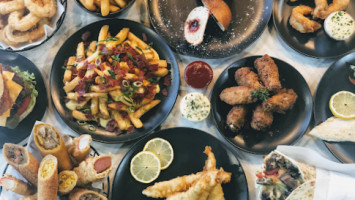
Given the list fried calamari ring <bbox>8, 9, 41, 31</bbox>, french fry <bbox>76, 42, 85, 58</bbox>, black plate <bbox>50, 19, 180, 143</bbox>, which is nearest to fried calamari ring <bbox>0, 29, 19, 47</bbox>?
fried calamari ring <bbox>8, 9, 41, 31</bbox>

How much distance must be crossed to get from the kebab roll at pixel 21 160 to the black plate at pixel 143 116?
666 millimetres

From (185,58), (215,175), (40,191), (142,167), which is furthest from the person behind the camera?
(185,58)

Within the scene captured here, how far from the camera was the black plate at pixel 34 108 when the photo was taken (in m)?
2.88

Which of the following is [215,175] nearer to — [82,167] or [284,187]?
[284,187]

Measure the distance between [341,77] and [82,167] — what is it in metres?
2.47

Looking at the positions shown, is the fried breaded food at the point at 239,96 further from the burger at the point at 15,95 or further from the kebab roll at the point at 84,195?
the burger at the point at 15,95

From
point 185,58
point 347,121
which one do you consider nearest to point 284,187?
point 347,121

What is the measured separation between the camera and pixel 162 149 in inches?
111

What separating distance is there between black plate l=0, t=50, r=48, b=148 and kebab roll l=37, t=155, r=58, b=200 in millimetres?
850

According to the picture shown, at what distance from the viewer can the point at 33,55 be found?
3193 millimetres

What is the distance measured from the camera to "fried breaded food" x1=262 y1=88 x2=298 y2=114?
8.95 feet

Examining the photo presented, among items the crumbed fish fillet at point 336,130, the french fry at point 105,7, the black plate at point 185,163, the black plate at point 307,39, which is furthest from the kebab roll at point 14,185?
the black plate at point 307,39

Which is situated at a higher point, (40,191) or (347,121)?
(347,121)

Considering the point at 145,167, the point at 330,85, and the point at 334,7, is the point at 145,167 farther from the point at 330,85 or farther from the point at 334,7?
the point at 334,7
